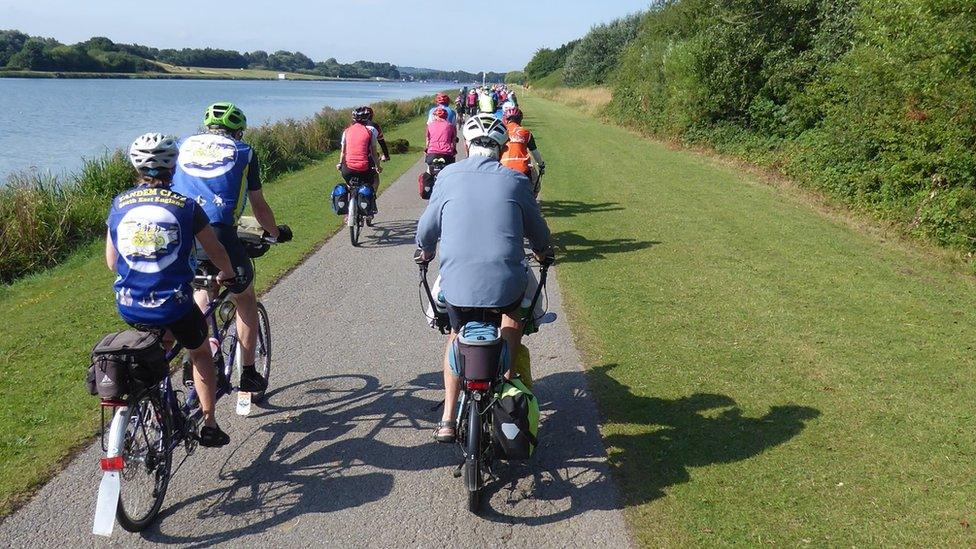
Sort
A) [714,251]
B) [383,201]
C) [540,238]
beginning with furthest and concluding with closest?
[383,201], [714,251], [540,238]

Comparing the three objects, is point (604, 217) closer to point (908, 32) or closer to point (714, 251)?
point (714, 251)

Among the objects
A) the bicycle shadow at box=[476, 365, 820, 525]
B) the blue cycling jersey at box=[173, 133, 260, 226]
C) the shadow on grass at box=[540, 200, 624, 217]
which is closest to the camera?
the bicycle shadow at box=[476, 365, 820, 525]

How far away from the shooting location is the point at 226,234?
4441mm

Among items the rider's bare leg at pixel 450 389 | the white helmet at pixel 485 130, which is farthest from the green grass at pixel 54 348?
the white helmet at pixel 485 130

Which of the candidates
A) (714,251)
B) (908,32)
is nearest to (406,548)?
(714,251)

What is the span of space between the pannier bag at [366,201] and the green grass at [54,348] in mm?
833

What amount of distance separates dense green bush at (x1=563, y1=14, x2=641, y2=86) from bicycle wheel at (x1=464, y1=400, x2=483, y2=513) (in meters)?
63.2

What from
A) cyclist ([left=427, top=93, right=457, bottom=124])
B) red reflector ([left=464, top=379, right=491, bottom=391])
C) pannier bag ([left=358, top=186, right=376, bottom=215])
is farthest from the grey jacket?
cyclist ([left=427, top=93, right=457, bottom=124])

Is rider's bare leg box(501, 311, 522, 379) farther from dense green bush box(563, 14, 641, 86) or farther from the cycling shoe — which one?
dense green bush box(563, 14, 641, 86)

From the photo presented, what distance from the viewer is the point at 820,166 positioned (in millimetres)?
15820

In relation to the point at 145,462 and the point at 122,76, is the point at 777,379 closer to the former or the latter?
the point at 145,462

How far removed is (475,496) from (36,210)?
10401 millimetres

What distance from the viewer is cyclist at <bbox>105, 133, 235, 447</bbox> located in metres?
3.39

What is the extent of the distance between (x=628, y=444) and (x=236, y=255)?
9.34 feet
